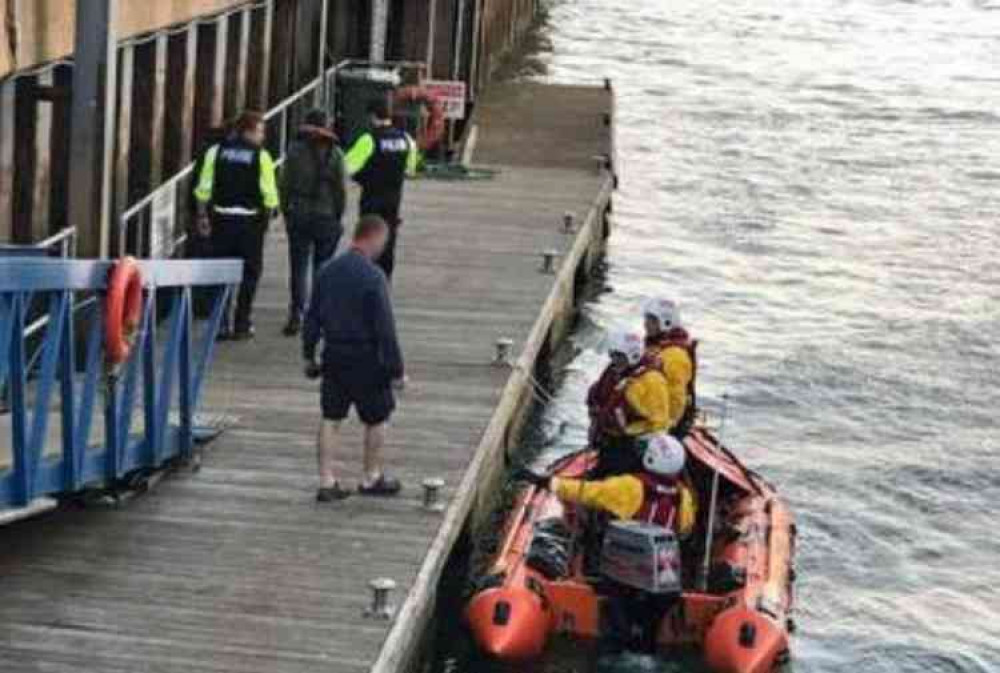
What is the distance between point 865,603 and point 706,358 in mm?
6604

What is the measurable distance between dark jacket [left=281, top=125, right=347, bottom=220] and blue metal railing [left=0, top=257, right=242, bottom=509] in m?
1.82

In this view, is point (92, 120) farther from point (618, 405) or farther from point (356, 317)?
point (618, 405)

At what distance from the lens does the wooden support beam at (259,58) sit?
20391 mm

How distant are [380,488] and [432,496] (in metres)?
0.28

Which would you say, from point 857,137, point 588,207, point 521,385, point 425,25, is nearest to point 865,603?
point 521,385

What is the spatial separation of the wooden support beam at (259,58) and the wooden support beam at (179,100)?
258 centimetres

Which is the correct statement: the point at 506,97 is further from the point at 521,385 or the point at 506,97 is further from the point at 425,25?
the point at 521,385

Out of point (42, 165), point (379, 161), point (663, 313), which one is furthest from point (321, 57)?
point (663, 313)

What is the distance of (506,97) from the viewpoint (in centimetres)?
2961

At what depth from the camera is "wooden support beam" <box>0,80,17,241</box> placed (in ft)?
43.1

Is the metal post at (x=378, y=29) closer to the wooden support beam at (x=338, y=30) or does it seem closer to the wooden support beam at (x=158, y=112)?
the wooden support beam at (x=338, y=30)

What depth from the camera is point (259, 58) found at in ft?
67.3

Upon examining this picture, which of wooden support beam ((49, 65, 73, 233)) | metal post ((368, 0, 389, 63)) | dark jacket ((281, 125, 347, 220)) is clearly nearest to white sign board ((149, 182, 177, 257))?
wooden support beam ((49, 65, 73, 233))

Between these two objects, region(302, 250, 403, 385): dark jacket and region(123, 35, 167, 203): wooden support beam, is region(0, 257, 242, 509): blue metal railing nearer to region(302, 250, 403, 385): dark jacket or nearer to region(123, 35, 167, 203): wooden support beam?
region(302, 250, 403, 385): dark jacket
